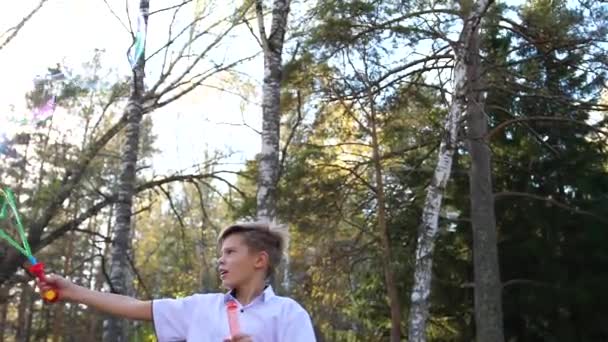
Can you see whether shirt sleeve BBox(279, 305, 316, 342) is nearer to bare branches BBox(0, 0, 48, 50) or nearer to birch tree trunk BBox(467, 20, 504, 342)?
birch tree trunk BBox(467, 20, 504, 342)

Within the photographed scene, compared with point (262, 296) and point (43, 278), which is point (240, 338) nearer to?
point (262, 296)

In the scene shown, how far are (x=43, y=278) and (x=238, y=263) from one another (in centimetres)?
62

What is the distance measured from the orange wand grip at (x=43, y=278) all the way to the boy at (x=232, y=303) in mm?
20

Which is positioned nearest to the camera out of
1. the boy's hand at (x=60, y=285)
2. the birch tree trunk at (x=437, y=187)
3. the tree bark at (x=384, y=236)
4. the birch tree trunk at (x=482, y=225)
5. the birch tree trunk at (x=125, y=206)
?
the boy's hand at (x=60, y=285)

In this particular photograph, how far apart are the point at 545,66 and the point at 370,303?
5944 millimetres

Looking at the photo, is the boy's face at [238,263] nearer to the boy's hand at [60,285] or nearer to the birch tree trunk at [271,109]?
the boy's hand at [60,285]

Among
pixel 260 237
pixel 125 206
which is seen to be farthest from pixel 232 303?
pixel 125 206

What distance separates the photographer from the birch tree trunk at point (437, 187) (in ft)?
33.8

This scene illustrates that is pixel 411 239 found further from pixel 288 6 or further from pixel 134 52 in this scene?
pixel 134 52

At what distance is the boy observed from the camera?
7.41ft

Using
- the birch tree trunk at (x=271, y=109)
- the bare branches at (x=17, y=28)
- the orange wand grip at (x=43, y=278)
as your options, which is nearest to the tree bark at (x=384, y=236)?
the birch tree trunk at (x=271, y=109)

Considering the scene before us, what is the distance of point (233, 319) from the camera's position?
2.13 meters

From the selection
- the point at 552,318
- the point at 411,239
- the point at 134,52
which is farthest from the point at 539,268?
the point at 134,52

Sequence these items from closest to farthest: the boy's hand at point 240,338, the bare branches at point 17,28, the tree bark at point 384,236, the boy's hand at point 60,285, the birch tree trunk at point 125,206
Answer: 1. the boy's hand at point 240,338
2. the boy's hand at point 60,285
3. the birch tree trunk at point 125,206
4. the tree bark at point 384,236
5. the bare branches at point 17,28
